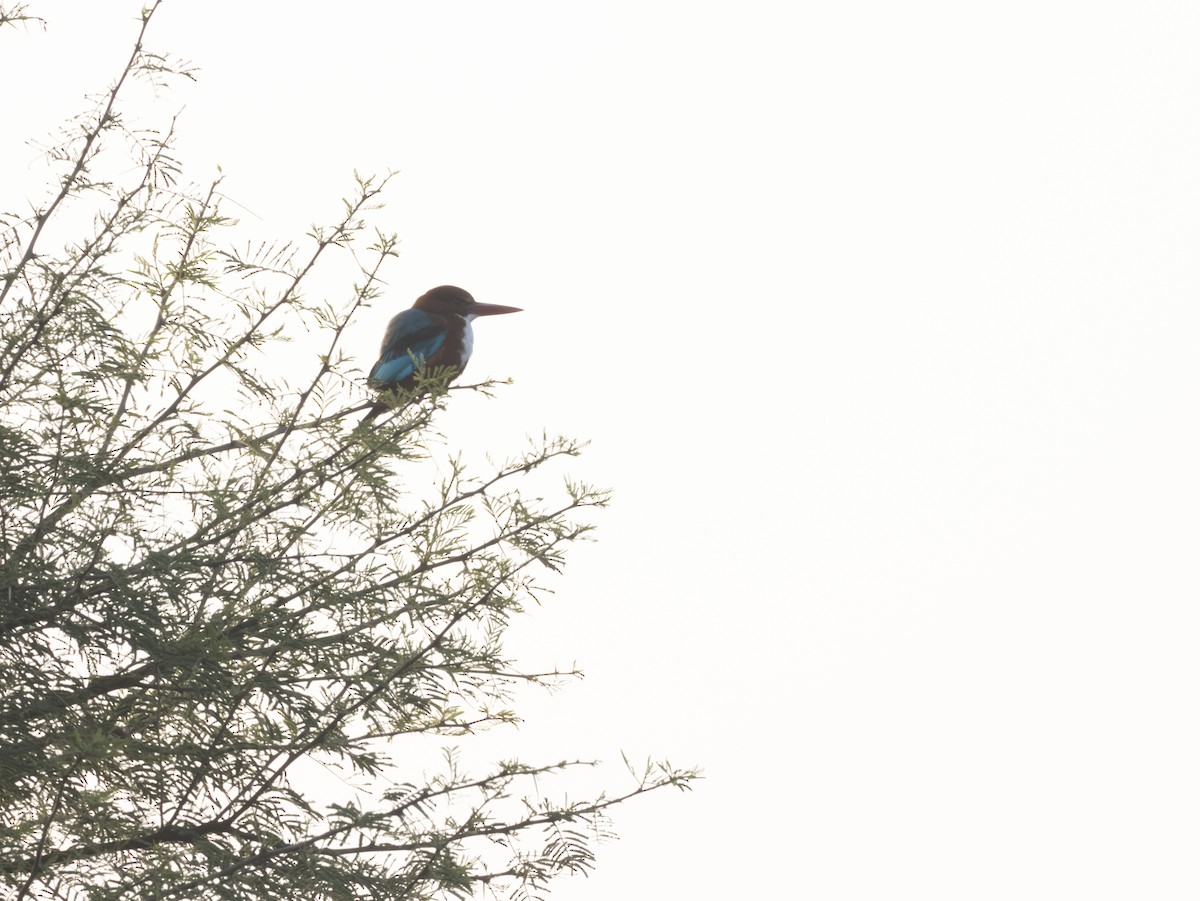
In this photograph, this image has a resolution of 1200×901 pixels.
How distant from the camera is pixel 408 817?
4.90 meters

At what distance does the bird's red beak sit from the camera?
820 cm

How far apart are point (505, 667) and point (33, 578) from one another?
171cm

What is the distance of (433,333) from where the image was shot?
24.8 ft

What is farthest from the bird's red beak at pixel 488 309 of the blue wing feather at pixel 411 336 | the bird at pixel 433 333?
the blue wing feather at pixel 411 336

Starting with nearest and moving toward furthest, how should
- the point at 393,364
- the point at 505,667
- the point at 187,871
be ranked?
1. the point at 187,871
2. the point at 505,667
3. the point at 393,364

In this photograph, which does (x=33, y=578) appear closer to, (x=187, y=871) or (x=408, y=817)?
(x=187, y=871)

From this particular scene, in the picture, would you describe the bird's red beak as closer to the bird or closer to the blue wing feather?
the bird

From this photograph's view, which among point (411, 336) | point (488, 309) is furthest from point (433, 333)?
point (488, 309)

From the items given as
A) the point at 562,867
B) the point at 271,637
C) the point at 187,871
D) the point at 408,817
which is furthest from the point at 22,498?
the point at 562,867

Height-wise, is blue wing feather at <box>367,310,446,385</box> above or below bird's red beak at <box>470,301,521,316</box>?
below

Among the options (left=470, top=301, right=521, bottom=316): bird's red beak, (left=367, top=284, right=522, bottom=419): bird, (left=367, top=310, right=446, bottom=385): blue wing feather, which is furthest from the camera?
(left=470, top=301, right=521, bottom=316): bird's red beak

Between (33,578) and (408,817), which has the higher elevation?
(33,578)

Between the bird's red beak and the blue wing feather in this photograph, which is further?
the bird's red beak

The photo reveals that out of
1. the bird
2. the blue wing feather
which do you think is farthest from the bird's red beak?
the blue wing feather
